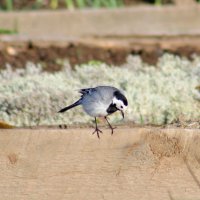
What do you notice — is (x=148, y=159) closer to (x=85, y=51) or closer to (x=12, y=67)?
(x=12, y=67)

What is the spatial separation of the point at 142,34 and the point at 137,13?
243 mm

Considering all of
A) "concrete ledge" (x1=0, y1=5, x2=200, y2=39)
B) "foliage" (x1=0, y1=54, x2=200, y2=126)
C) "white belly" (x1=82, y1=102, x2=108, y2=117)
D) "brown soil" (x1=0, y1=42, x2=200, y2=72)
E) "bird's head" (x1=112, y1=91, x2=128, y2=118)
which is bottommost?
"brown soil" (x1=0, y1=42, x2=200, y2=72)

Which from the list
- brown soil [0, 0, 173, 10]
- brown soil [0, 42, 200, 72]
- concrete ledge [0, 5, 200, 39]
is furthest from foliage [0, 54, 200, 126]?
brown soil [0, 0, 173, 10]

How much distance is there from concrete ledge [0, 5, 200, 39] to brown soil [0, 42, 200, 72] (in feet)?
1.01

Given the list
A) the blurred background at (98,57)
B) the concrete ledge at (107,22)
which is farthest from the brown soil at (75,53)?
the concrete ledge at (107,22)

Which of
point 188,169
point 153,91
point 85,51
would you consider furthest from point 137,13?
point 188,169

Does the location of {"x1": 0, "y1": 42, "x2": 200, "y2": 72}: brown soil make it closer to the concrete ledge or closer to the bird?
the concrete ledge

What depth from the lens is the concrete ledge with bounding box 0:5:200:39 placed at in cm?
891

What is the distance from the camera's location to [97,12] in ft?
29.6

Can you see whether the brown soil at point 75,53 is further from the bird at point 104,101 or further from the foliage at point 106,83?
the bird at point 104,101

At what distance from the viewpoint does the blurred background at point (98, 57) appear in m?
6.10

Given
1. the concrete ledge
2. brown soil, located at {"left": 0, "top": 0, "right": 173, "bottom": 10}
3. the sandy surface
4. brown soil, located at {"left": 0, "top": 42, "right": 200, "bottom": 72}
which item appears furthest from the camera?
brown soil, located at {"left": 0, "top": 0, "right": 173, "bottom": 10}

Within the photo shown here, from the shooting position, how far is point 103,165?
4418mm

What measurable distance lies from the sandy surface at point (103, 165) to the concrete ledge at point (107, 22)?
176 inches
